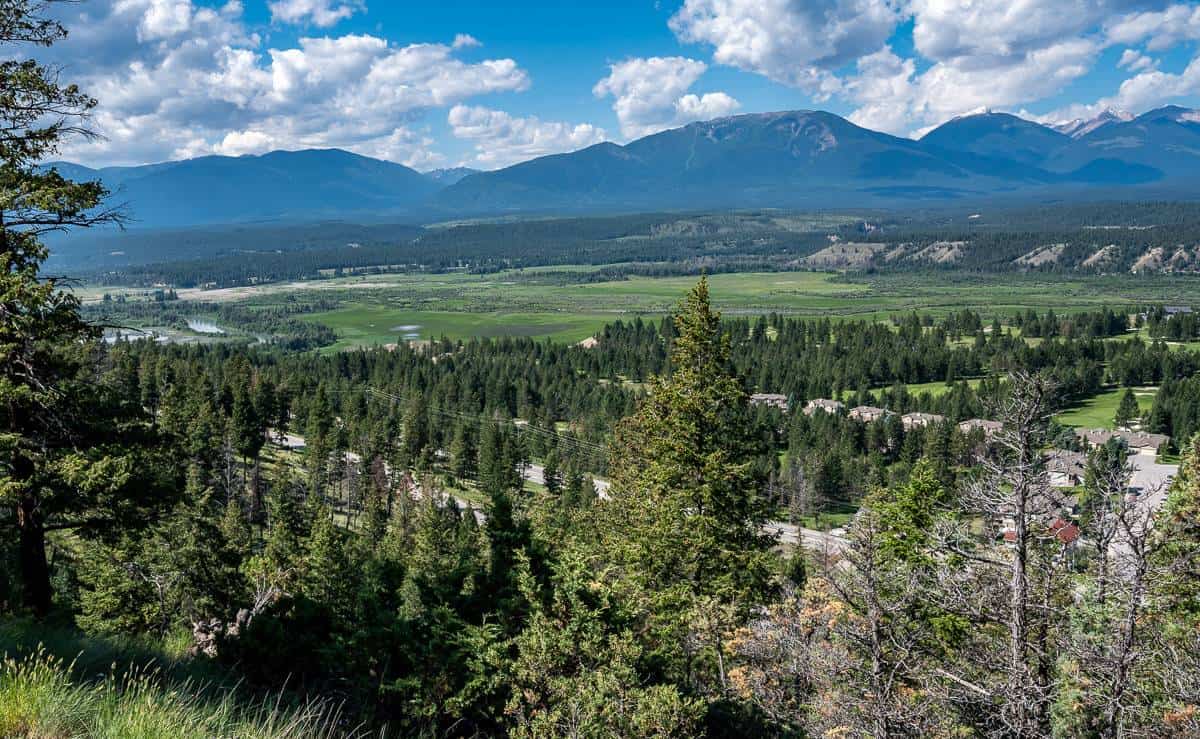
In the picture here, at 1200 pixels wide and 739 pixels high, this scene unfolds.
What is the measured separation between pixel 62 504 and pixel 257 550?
31159 mm

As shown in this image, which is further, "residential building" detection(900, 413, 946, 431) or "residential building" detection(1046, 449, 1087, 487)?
"residential building" detection(900, 413, 946, 431)

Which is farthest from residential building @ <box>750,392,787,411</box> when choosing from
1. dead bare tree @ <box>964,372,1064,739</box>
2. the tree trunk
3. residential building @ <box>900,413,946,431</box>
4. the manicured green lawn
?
the tree trunk

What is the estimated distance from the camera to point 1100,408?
113812 mm

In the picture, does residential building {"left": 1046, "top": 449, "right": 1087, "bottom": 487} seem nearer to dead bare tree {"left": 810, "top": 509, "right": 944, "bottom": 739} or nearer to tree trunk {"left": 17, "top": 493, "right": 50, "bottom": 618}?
dead bare tree {"left": 810, "top": 509, "right": 944, "bottom": 739}

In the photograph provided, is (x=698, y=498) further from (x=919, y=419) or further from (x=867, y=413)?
(x=867, y=413)

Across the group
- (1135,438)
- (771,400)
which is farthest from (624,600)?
(771,400)

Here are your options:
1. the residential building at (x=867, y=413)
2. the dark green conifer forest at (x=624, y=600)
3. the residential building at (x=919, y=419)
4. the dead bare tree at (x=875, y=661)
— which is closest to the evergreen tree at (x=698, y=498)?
the dark green conifer forest at (x=624, y=600)

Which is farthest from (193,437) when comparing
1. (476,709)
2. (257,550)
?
(476,709)

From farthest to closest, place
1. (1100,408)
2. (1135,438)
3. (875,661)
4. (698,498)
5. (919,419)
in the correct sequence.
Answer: (1100,408), (919,419), (1135,438), (698,498), (875,661)

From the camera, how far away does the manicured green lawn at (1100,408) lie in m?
104

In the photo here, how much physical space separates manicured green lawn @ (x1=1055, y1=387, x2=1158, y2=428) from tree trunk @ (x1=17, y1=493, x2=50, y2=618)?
361 ft

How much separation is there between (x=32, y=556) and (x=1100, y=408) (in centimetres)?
13078

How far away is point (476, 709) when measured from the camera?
12.4 metres

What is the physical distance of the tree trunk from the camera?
A: 13.3m
